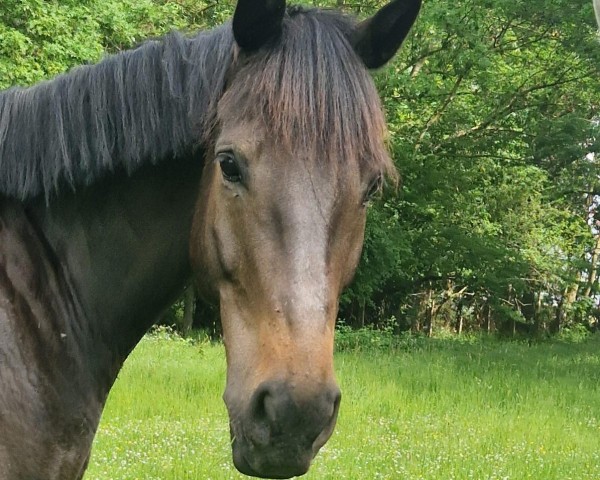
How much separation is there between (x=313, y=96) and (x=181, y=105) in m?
0.46

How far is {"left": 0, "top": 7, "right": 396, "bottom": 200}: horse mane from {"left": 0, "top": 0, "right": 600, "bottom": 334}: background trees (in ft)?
29.1

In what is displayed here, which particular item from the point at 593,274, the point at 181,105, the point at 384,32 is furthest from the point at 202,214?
the point at 593,274

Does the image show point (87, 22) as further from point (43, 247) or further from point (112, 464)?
point (43, 247)

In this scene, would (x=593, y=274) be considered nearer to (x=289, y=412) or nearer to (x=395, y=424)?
(x=395, y=424)

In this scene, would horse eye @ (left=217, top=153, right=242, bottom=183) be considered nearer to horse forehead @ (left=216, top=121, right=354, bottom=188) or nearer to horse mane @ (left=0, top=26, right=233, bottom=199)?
horse forehead @ (left=216, top=121, right=354, bottom=188)

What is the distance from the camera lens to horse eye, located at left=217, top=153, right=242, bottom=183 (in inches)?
73.7

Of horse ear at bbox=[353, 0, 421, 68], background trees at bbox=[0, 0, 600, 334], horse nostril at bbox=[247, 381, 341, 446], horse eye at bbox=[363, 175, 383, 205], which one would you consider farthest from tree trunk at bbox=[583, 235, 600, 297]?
horse nostril at bbox=[247, 381, 341, 446]

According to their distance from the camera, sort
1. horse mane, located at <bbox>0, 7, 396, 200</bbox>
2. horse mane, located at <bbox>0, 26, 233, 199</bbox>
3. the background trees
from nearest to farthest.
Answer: horse mane, located at <bbox>0, 7, 396, 200</bbox>, horse mane, located at <bbox>0, 26, 233, 199</bbox>, the background trees

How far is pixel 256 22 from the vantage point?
2.01 meters

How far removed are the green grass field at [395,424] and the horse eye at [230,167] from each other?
7.51 ft

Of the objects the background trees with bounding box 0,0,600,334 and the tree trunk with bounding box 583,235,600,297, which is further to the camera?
the tree trunk with bounding box 583,235,600,297

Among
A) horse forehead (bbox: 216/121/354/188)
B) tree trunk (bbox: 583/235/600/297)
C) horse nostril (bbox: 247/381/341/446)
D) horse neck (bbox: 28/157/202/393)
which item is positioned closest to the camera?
horse nostril (bbox: 247/381/341/446)

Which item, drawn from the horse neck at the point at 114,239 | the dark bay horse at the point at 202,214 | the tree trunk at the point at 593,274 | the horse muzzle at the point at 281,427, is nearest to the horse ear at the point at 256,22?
the dark bay horse at the point at 202,214

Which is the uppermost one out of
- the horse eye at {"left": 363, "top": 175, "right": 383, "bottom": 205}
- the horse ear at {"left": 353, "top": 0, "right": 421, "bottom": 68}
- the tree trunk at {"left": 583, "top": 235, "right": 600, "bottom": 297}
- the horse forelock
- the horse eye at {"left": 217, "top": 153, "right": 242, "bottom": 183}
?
the horse ear at {"left": 353, "top": 0, "right": 421, "bottom": 68}
